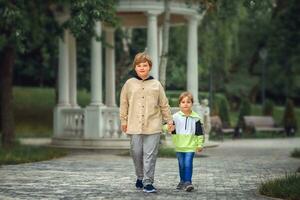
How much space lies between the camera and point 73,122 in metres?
23.9

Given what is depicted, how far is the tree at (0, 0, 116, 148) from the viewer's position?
58.2ft

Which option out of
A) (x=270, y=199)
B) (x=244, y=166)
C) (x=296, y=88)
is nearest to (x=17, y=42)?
(x=244, y=166)

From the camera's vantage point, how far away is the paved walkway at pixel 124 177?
10320mm

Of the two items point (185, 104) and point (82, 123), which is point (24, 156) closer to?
point (82, 123)

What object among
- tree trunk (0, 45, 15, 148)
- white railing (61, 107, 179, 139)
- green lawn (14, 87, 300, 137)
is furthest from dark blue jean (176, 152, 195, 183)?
green lawn (14, 87, 300, 137)

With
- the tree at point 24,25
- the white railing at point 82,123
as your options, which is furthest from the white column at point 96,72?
the tree at point 24,25

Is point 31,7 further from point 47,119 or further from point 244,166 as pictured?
point 47,119

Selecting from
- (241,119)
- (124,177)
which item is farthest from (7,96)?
(241,119)

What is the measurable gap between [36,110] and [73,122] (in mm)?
20515

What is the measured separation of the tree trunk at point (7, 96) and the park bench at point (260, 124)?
13959 millimetres

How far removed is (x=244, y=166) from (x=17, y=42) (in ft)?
23.1

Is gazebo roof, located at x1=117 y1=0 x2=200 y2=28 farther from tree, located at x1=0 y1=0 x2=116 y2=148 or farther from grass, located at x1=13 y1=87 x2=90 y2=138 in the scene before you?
grass, located at x1=13 y1=87 x2=90 y2=138

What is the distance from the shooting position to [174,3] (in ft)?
78.6

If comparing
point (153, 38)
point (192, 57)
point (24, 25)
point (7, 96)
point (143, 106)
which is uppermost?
point (24, 25)
